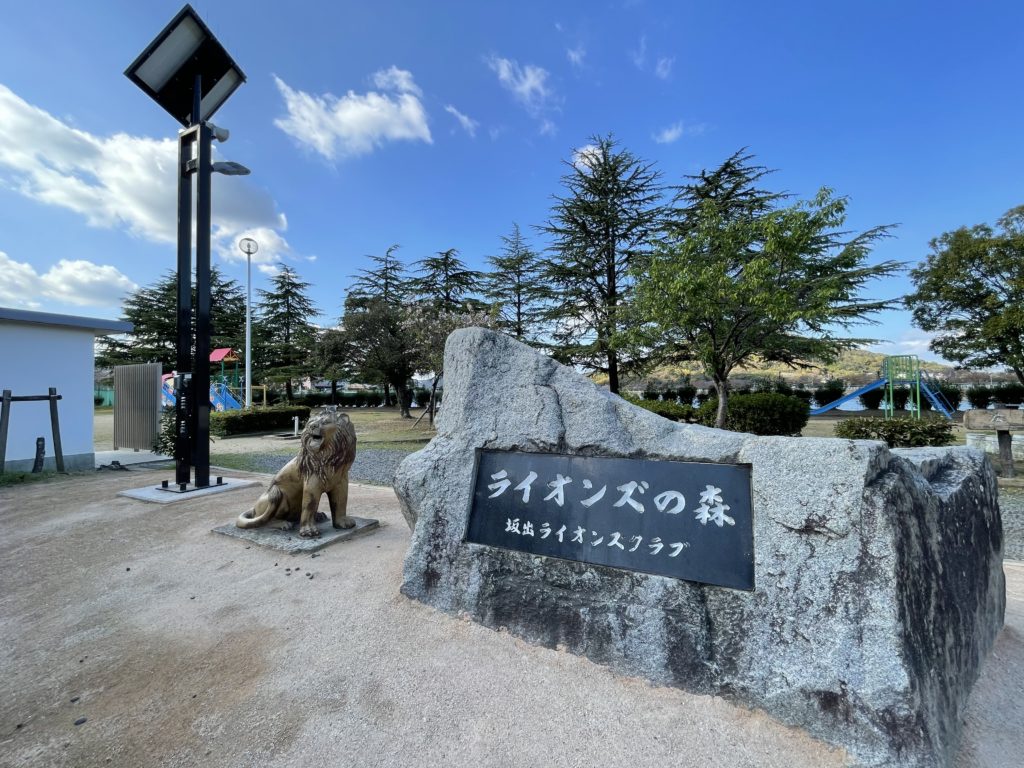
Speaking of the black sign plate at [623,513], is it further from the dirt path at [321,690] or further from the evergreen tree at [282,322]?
the evergreen tree at [282,322]

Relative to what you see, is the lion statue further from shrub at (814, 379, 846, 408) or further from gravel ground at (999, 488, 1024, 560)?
shrub at (814, 379, 846, 408)

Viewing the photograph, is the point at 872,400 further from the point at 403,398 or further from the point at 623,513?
the point at 623,513

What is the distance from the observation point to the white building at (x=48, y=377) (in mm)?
6734

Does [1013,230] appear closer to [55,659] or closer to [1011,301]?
[1011,301]

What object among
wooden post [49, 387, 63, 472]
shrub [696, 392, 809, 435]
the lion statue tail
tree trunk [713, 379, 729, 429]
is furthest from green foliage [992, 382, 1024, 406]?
wooden post [49, 387, 63, 472]

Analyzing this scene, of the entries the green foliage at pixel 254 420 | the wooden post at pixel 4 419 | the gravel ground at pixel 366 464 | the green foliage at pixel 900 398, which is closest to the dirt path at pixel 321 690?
the gravel ground at pixel 366 464

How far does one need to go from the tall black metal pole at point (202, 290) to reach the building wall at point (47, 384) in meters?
3.78

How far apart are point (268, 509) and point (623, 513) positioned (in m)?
3.15

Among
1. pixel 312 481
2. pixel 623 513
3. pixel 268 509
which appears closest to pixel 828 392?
pixel 623 513

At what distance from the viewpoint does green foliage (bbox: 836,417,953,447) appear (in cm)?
647

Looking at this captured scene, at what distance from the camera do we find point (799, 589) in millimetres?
1734

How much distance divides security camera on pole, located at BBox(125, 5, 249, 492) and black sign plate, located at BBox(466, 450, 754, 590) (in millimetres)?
4584

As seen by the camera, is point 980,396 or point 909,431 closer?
point 909,431

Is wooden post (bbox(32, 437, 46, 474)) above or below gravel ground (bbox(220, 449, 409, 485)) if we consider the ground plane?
above
